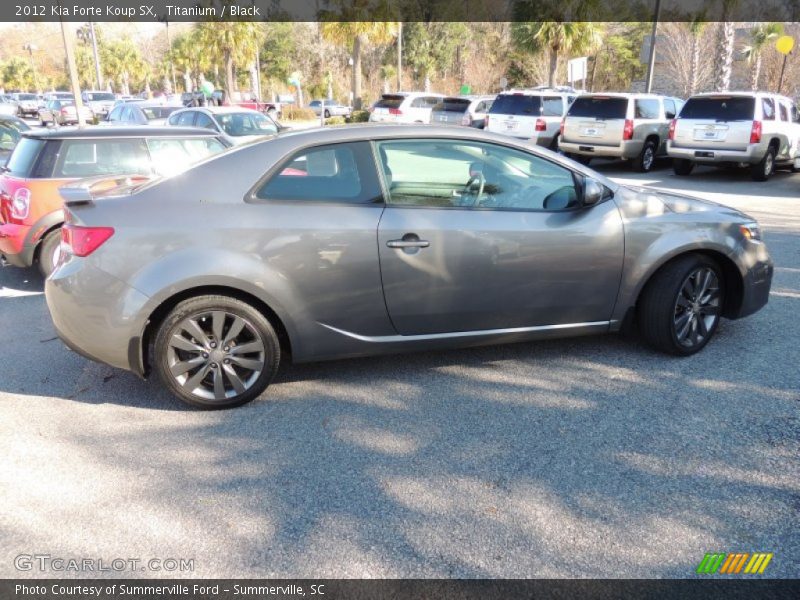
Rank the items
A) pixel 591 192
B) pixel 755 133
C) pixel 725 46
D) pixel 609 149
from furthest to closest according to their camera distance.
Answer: pixel 725 46, pixel 609 149, pixel 755 133, pixel 591 192

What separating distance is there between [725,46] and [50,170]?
79.3 feet

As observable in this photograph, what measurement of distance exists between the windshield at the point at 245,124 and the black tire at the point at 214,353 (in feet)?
33.8

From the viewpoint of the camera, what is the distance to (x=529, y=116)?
16344 millimetres

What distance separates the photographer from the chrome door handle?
11.8ft

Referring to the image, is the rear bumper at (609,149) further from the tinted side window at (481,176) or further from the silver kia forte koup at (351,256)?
the tinted side window at (481,176)

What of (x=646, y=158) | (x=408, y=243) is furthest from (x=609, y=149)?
(x=408, y=243)

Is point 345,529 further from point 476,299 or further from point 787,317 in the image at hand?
point 787,317

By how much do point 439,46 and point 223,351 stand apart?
161ft

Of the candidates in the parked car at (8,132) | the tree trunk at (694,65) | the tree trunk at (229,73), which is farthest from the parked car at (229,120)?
the tree trunk at (694,65)

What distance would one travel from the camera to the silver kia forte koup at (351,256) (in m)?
3.46

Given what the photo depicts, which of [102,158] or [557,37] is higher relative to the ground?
[557,37]

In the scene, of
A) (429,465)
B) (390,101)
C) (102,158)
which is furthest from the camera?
(390,101)

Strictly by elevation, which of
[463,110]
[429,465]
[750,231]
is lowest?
[429,465]

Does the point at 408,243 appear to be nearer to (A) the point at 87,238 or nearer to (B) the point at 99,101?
(A) the point at 87,238
